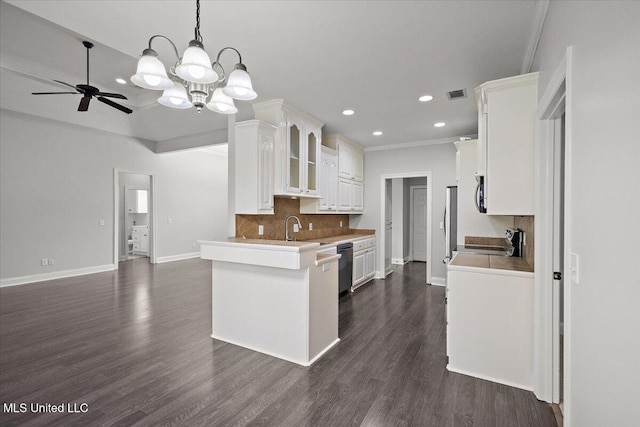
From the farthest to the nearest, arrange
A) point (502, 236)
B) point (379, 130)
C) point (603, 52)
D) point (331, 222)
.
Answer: point (331, 222)
point (379, 130)
point (502, 236)
point (603, 52)

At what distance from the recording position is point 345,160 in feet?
18.0

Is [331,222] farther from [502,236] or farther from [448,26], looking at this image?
[448,26]

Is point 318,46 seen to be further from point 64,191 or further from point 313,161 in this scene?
point 64,191

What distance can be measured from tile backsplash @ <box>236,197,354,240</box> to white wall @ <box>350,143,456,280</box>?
0.68 meters

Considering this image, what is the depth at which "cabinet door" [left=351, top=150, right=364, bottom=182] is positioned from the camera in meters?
5.77

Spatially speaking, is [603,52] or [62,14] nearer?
[603,52]

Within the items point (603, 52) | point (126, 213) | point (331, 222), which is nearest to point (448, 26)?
point (603, 52)

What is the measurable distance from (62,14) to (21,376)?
2.73 meters

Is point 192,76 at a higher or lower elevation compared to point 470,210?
higher

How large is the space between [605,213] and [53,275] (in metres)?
7.57

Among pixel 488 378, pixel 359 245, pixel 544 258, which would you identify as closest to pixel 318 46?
pixel 544 258

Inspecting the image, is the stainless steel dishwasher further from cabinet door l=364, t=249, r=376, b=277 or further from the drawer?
cabinet door l=364, t=249, r=376, b=277

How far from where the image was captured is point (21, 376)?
2.34m

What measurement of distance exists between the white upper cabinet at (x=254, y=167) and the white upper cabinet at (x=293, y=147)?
12cm
